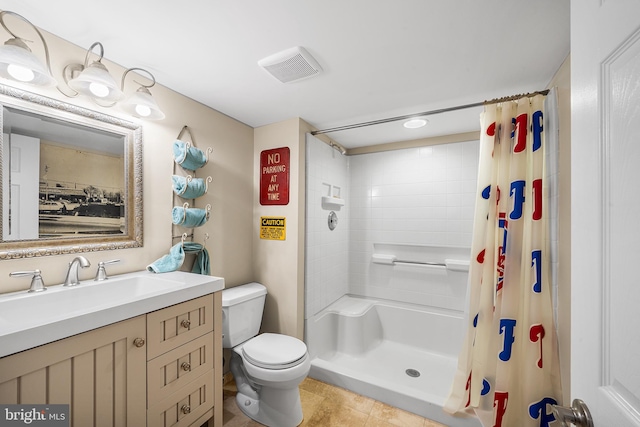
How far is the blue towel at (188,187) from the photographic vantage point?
1.66m

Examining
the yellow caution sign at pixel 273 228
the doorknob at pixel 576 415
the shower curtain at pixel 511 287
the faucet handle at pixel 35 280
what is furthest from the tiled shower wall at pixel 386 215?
the doorknob at pixel 576 415

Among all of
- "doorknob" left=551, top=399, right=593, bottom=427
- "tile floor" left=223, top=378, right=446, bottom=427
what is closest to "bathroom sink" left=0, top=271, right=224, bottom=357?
"tile floor" left=223, top=378, right=446, bottom=427

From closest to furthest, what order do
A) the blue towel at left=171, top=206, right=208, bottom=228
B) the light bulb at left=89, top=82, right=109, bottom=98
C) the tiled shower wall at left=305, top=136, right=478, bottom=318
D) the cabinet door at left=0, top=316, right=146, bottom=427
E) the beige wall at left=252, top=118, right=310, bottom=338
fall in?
the cabinet door at left=0, top=316, right=146, bottom=427
the light bulb at left=89, top=82, right=109, bottom=98
the blue towel at left=171, top=206, right=208, bottom=228
the beige wall at left=252, top=118, right=310, bottom=338
the tiled shower wall at left=305, top=136, right=478, bottom=318

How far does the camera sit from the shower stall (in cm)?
233

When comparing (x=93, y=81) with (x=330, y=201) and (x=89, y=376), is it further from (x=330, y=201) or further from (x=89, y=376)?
(x=330, y=201)

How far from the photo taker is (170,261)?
1572 mm

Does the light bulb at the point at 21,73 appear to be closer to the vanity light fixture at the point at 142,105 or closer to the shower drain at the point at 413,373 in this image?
the vanity light fixture at the point at 142,105

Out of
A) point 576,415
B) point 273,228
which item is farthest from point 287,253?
point 576,415

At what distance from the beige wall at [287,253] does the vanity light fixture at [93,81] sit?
119cm

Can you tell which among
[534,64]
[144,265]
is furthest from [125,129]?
[534,64]

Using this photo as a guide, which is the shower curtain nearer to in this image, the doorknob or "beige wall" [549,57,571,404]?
"beige wall" [549,57,571,404]

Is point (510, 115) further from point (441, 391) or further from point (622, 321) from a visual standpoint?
point (441, 391)

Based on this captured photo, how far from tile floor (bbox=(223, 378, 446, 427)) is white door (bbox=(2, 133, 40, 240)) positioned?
1559 mm

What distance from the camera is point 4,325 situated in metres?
0.79
